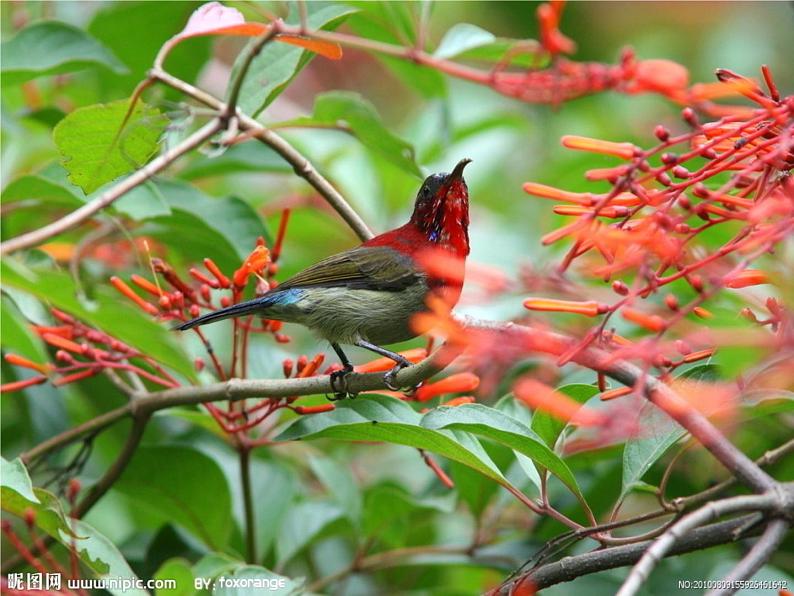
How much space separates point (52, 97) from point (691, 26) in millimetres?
4420

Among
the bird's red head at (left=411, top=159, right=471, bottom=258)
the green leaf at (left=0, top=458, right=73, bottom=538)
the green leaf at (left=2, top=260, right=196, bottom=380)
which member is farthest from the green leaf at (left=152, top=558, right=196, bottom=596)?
the bird's red head at (left=411, top=159, right=471, bottom=258)

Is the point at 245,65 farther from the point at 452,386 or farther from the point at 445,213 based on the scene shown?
the point at 445,213

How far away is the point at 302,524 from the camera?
12.2 feet

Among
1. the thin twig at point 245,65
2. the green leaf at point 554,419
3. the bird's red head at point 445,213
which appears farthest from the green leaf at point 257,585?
the bird's red head at point 445,213

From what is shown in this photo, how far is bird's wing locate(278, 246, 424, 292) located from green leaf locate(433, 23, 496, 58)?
2.51 ft

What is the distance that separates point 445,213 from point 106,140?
5.04 ft

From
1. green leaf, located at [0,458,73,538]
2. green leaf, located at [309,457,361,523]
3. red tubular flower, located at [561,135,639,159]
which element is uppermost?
red tubular flower, located at [561,135,639,159]

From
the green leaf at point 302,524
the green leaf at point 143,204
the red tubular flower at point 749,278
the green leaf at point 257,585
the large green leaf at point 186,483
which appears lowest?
the green leaf at point 302,524

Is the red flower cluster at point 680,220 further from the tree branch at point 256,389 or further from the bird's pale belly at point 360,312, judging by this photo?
the bird's pale belly at point 360,312

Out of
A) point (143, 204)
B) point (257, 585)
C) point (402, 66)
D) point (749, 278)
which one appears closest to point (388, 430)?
point (257, 585)

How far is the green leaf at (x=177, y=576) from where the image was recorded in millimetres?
2576

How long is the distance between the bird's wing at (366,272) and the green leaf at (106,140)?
3.73 feet

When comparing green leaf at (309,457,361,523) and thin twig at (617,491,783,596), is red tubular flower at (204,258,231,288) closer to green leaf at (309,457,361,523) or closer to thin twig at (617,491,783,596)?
green leaf at (309,457,361,523)

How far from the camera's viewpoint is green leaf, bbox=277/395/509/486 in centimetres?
253
